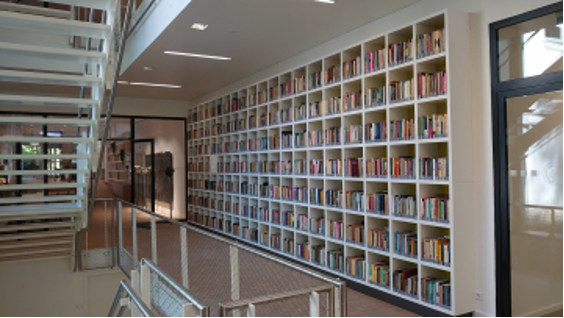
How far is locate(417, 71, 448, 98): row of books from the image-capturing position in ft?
12.8

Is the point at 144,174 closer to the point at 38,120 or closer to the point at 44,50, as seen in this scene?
the point at 38,120

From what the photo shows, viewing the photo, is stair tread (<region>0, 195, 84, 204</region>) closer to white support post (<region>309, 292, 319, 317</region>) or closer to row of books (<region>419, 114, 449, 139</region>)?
row of books (<region>419, 114, 449, 139</region>)

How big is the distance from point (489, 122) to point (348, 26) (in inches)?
81.9

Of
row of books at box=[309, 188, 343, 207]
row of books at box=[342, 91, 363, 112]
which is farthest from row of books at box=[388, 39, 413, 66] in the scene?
row of books at box=[309, 188, 343, 207]

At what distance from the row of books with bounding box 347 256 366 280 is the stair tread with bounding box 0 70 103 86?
10.9 feet

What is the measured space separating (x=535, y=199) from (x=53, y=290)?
7.20 meters

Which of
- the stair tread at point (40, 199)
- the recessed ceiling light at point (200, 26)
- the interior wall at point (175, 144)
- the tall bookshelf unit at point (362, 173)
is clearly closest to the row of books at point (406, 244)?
the tall bookshelf unit at point (362, 173)

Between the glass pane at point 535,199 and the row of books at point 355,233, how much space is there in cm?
163

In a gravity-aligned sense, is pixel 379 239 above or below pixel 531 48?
below

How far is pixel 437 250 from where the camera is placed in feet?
12.9

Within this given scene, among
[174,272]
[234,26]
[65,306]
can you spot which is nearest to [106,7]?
[234,26]

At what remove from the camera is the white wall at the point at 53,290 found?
7.04 metres

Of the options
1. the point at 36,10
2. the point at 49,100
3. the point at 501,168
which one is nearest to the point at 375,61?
the point at 501,168

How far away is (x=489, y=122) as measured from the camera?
3.83 m
